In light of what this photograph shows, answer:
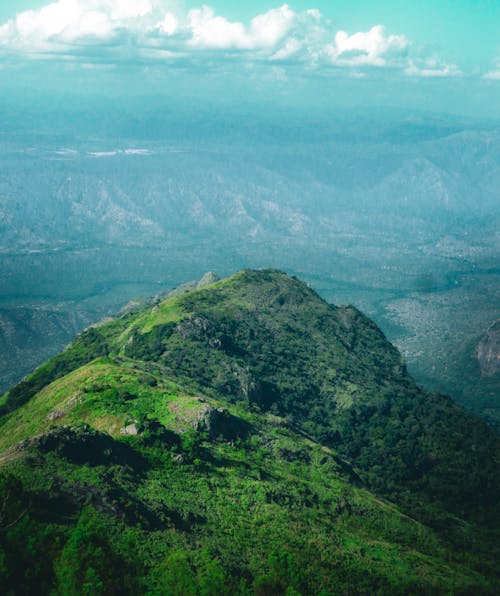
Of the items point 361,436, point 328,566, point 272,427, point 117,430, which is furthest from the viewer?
point 361,436

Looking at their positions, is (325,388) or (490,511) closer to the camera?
(490,511)

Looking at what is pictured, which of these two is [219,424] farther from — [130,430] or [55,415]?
[55,415]

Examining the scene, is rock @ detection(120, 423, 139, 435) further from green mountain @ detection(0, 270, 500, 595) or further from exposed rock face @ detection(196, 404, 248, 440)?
exposed rock face @ detection(196, 404, 248, 440)

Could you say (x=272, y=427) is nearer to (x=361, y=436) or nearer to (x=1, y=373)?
(x=361, y=436)

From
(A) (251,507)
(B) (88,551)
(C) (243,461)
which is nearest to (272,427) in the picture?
(C) (243,461)

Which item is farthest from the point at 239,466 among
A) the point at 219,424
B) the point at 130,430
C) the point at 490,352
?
the point at 490,352

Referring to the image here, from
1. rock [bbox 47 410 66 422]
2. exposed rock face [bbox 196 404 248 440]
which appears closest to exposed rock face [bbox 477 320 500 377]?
exposed rock face [bbox 196 404 248 440]

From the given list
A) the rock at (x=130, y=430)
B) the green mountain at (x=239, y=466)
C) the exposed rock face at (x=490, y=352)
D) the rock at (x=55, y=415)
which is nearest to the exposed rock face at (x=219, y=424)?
A: the green mountain at (x=239, y=466)

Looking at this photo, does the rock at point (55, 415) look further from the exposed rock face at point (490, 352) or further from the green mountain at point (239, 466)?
the exposed rock face at point (490, 352)
